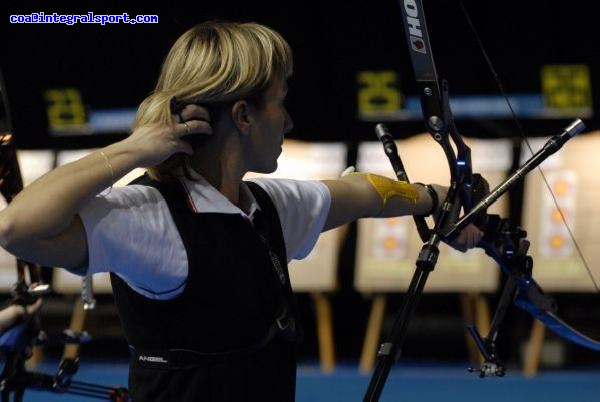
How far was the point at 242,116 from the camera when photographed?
1.50 metres

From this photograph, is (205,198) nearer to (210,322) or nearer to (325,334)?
(210,322)

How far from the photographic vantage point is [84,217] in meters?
1.34

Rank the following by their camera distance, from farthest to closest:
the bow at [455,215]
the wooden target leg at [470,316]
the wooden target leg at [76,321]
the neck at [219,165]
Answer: the wooden target leg at [76,321] → the wooden target leg at [470,316] → the bow at [455,215] → the neck at [219,165]

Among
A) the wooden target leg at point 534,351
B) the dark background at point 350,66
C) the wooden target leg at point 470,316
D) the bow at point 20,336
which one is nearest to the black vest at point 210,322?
the bow at point 20,336

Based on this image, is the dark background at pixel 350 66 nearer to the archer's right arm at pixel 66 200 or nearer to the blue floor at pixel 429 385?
the blue floor at pixel 429 385

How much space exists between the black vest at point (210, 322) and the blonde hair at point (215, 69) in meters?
0.11

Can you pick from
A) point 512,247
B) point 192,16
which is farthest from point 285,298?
point 192,16

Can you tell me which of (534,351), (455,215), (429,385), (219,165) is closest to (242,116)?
(219,165)

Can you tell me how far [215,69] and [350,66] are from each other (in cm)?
561

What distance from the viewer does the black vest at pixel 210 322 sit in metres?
1.43

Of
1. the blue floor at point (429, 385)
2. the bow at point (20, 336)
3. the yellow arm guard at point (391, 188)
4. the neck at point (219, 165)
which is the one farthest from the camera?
the blue floor at point (429, 385)

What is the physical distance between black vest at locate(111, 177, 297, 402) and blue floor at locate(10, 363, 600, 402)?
377cm

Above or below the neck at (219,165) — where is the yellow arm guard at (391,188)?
below

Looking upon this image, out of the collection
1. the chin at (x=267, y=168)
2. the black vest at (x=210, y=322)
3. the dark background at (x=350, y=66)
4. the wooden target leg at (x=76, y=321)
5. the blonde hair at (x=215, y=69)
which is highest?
the blonde hair at (x=215, y=69)
